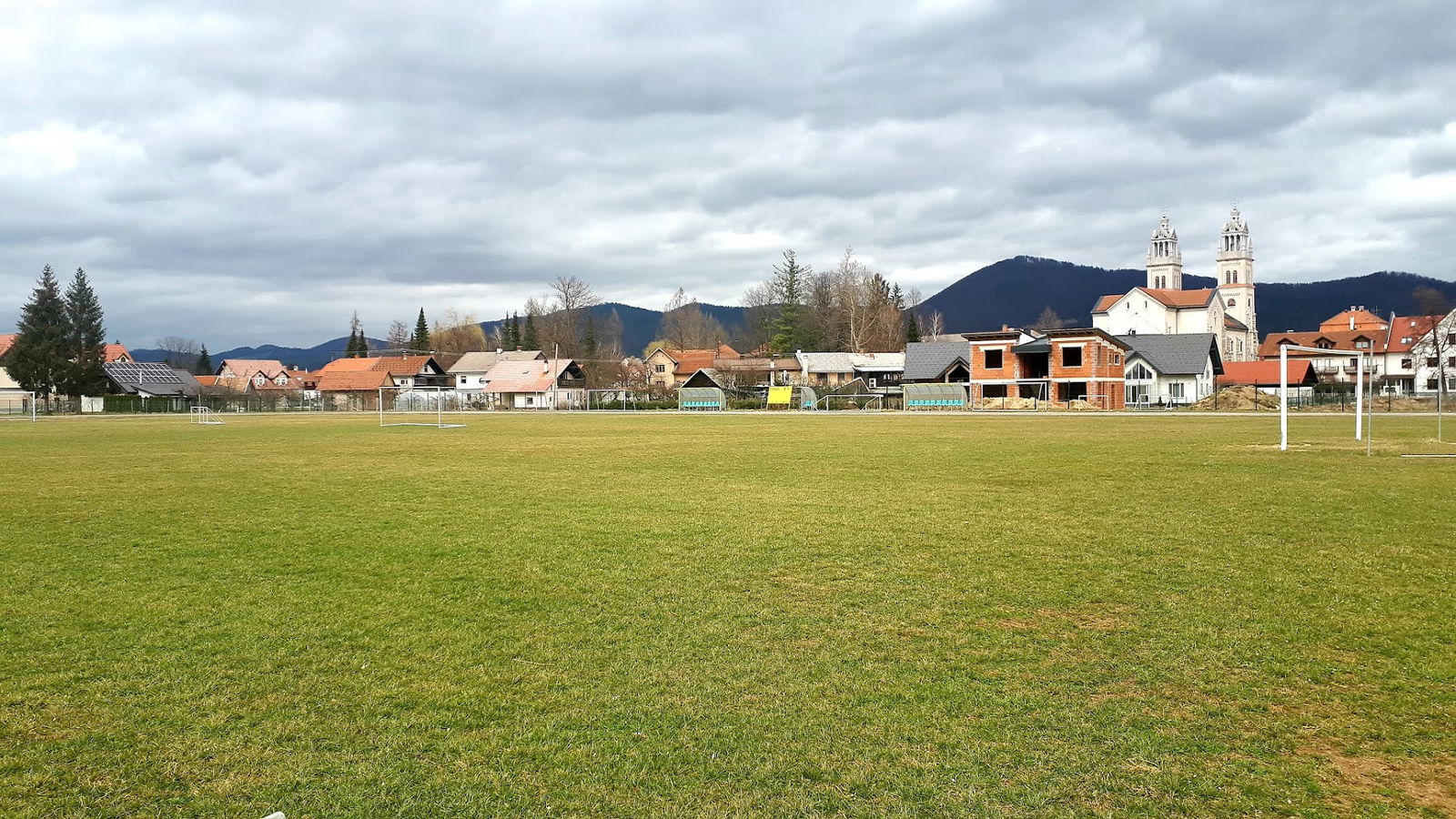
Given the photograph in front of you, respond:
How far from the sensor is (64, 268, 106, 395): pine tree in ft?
263

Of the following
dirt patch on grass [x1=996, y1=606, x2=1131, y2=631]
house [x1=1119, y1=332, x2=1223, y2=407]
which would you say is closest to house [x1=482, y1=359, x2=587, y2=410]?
house [x1=1119, y1=332, x2=1223, y2=407]

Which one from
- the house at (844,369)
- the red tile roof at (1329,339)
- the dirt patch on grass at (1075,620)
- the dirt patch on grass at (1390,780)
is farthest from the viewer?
the red tile roof at (1329,339)

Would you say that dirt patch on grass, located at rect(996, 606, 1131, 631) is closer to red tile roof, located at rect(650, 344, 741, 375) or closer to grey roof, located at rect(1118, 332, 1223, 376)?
grey roof, located at rect(1118, 332, 1223, 376)

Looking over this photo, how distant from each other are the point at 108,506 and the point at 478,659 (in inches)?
412


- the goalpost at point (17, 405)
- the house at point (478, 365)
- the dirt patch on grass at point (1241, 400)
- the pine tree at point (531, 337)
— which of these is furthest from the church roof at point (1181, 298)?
the goalpost at point (17, 405)

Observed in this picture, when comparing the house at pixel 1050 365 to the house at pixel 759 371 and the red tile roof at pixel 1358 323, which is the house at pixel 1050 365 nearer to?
the house at pixel 759 371

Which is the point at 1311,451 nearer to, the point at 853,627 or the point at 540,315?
the point at 853,627

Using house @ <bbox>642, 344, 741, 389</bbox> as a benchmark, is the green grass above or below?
below

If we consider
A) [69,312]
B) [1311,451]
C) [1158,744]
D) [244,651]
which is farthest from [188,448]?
[69,312]

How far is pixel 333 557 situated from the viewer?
9.05 m

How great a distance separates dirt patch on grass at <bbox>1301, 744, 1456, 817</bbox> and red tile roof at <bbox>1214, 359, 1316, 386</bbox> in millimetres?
82159

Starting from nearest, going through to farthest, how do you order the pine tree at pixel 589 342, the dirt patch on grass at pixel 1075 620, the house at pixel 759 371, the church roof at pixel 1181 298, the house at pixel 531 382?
the dirt patch on grass at pixel 1075 620 → the house at pixel 759 371 → the house at pixel 531 382 → the church roof at pixel 1181 298 → the pine tree at pixel 589 342

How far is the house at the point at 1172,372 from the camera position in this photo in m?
72.1

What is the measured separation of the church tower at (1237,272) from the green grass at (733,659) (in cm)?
13923
